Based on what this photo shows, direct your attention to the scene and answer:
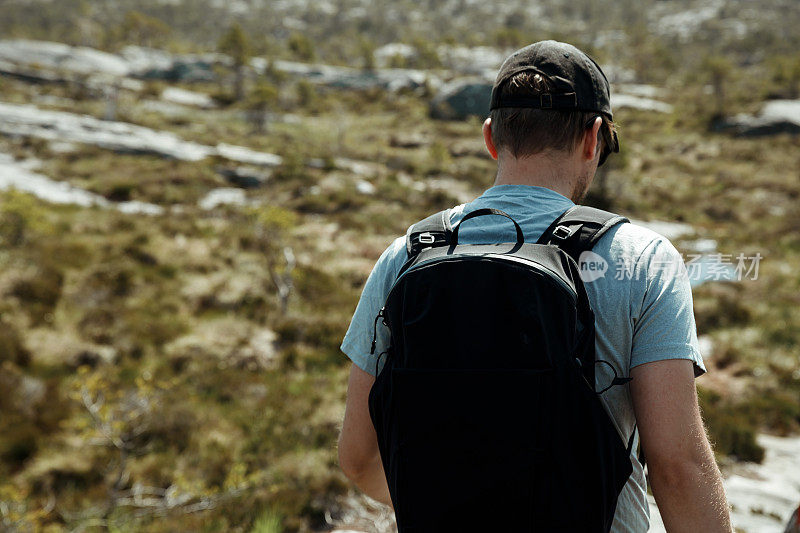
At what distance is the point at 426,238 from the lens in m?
1.34

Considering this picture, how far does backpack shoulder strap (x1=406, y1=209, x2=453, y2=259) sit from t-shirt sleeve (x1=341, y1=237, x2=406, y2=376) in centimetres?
11

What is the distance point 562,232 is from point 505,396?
1.41ft

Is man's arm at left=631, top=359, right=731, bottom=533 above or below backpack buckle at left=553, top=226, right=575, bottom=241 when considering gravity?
below

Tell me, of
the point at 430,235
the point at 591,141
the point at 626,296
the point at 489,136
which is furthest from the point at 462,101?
the point at 626,296

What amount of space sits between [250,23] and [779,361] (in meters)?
118

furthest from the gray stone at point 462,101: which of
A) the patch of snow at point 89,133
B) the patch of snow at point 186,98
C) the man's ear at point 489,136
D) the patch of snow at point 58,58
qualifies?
the man's ear at point 489,136

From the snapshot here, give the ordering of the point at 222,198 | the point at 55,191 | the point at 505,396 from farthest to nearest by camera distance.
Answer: the point at 222,198, the point at 55,191, the point at 505,396

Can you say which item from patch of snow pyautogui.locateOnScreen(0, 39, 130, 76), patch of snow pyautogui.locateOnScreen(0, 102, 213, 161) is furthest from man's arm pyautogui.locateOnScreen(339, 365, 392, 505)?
patch of snow pyautogui.locateOnScreen(0, 39, 130, 76)

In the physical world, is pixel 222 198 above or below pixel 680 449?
below

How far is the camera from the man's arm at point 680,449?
1136 millimetres

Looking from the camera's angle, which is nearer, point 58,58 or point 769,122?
point 769,122

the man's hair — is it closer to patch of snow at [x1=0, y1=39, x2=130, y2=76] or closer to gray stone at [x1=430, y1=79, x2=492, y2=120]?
gray stone at [x1=430, y1=79, x2=492, y2=120]

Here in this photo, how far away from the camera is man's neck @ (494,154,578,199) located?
53.0 inches

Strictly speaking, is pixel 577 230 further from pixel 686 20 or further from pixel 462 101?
pixel 686 20
